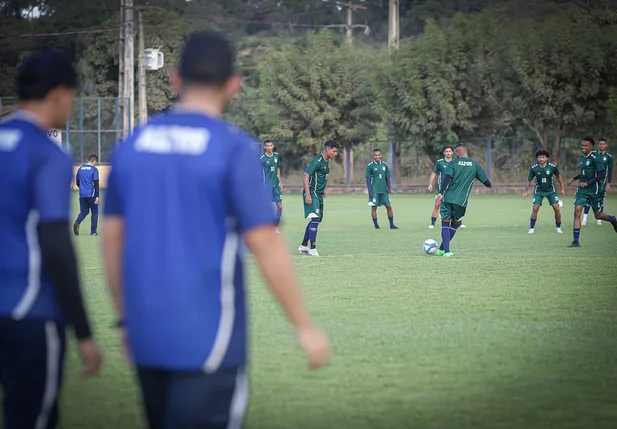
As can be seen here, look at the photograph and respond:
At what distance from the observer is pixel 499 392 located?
24.4 feet

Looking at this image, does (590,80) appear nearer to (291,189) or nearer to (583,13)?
(583,13)

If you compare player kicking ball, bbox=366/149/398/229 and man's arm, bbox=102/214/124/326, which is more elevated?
man's arm, bbox=102/214/124/326

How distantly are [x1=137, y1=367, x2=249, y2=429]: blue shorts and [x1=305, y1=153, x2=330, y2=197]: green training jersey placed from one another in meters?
16.3

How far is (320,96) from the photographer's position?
57.2m

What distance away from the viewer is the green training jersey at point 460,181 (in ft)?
59.4

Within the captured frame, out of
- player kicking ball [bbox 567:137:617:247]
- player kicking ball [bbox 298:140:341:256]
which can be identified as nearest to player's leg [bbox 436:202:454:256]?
player kicking ball [bbox 298:140:341:256]

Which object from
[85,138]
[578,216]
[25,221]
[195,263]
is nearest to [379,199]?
[578,216]

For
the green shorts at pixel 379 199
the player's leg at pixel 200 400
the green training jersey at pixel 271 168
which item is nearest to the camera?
the player's leg at pixel 200 400

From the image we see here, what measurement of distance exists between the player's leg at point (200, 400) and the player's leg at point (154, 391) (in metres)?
0.07

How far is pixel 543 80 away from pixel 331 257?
108 ft

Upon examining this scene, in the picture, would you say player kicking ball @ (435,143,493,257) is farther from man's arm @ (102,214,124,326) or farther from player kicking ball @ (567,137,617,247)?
man's arm @ (102,214,124,326)

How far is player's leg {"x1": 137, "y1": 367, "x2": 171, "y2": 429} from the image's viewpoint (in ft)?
12.1

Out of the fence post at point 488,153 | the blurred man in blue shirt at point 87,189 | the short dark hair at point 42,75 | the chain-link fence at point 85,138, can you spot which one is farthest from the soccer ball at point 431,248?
the chain-link fence at point 85,138

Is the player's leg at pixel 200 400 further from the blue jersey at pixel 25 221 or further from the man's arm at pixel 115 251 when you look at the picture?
the blue jersey at pixel 25 221
